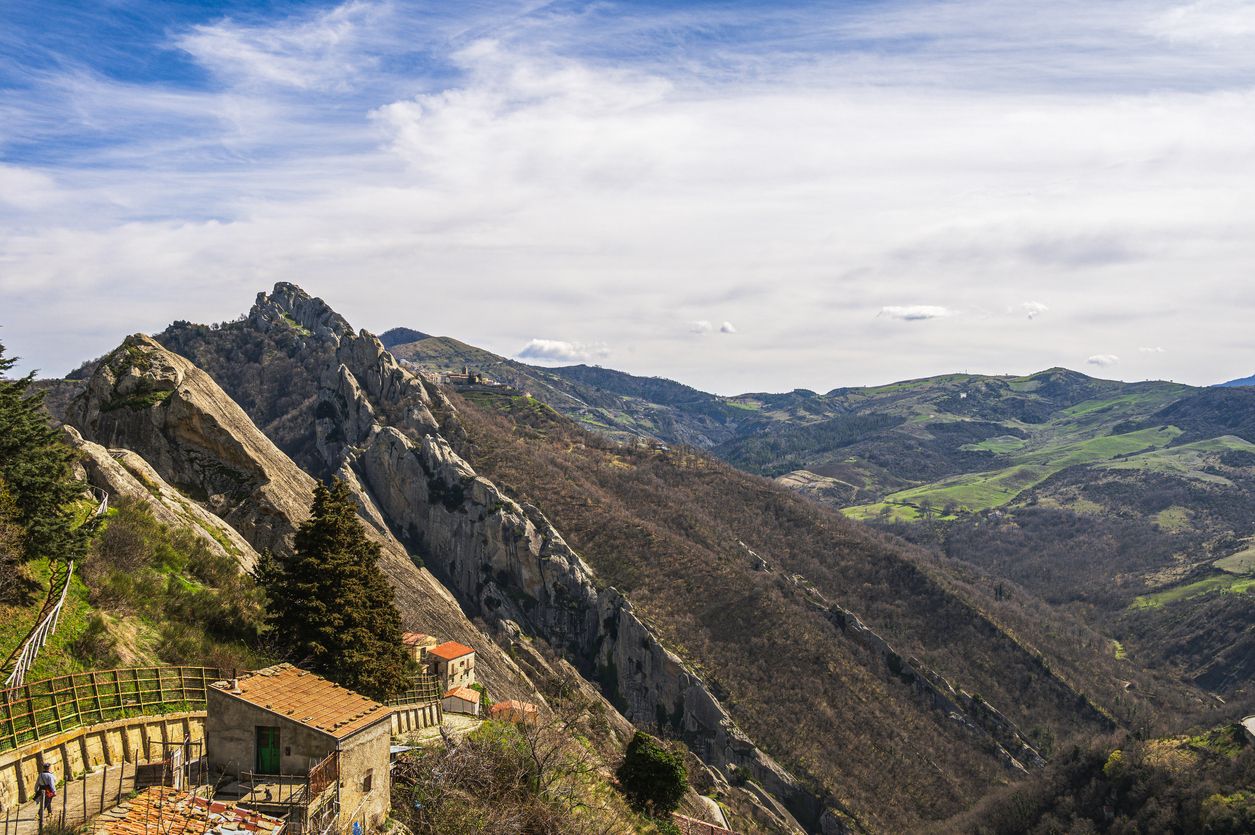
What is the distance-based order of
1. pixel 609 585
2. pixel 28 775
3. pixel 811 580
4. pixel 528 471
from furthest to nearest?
pixel 811 580, pixel 528 471, pixel 609 585, pixel 28 775

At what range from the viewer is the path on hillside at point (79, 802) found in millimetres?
17578

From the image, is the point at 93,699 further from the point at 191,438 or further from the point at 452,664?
the point at 452,664

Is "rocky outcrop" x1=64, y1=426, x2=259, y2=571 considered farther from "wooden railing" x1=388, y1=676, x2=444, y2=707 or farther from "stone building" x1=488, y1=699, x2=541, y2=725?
"stone building" x1=488, y1=699, x2=541, y2=725

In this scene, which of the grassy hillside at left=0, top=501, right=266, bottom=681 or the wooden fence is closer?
the wooden fence

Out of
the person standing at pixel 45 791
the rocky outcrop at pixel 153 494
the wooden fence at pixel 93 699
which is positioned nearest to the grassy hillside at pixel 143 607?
the wooden fence at pixel 93 699

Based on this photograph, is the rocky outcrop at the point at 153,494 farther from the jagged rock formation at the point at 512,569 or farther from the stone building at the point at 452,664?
the jagged rock formation at the point at 512,569

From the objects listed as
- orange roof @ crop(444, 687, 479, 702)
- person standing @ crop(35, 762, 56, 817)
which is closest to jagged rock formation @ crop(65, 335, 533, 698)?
orange roof @ crop(444, 687, 479, 702)

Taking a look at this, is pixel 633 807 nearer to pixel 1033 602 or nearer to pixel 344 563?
pixel 344 563

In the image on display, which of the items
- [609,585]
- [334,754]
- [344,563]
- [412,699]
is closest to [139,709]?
[334,754]

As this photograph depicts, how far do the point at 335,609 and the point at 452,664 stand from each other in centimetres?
2522

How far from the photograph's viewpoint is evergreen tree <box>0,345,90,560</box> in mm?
25766

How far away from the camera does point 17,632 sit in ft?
75.8

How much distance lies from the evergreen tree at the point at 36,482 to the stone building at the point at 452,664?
25866 millimetres

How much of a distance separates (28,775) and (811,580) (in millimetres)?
130032
